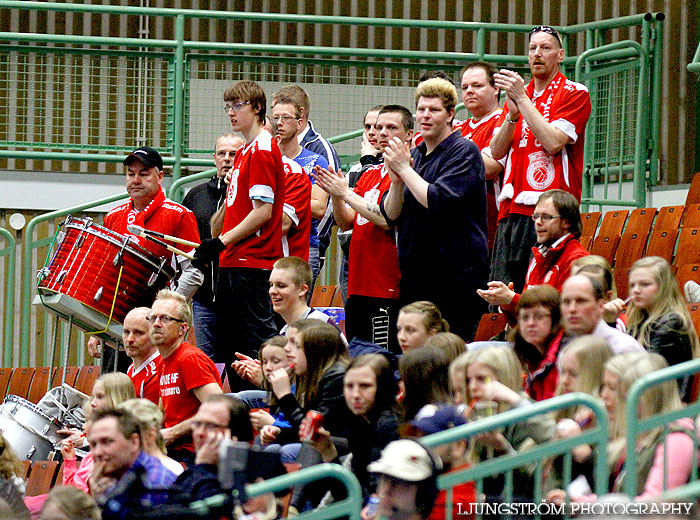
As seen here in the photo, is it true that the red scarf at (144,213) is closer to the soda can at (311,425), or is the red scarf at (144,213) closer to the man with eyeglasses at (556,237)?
the man with eyeglasses at (556,237)

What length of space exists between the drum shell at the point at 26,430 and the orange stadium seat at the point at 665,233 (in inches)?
149

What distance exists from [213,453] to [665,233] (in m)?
4.28

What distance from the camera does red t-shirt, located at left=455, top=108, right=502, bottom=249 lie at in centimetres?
721

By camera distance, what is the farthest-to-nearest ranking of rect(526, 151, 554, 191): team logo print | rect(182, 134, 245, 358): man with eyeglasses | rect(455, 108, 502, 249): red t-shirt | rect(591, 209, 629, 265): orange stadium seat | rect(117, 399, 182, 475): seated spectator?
rect(591, 209, 629, 265): orange stadium seat
rect(455, 108, 502, 249): red t-shirt
rect(182, 134, 245, 358): man with eyeglasses
rect(526, 151, 554, 191): team logo print
rect(117, 399, 182, 475): seated spectator

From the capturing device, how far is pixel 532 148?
680cm

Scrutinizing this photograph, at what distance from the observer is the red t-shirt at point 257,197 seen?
21.6 feet

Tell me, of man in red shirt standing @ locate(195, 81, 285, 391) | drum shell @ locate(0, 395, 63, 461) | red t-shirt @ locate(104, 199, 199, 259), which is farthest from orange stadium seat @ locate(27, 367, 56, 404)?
man in red shirt standing @ locate(195, 81, 285, 391)

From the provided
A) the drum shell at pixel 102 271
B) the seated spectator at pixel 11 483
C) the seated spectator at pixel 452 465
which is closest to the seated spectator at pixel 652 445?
the seated spectator at pixel 452 465

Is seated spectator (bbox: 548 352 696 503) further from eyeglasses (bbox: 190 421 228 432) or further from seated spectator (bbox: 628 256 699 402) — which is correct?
eyeglasses (bbox: 190 421 228 432)

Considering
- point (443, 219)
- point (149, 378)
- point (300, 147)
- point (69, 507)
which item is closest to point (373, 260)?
point (443, 219)

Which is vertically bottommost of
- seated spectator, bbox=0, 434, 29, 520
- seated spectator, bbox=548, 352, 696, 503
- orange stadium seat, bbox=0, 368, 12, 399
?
orange stadium seat, bbox=0, 368, 12, 399

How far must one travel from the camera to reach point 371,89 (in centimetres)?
1024

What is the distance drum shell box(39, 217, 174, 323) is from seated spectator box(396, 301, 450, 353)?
192cm

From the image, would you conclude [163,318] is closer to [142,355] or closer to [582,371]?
[142,355]
